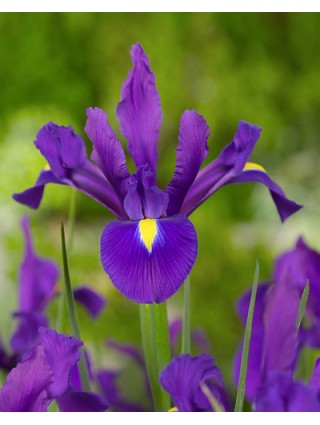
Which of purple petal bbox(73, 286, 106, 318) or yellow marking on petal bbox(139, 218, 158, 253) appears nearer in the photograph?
yellow marking on petal bbox(139, 218, 158, 253)

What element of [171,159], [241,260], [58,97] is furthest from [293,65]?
[241,260]

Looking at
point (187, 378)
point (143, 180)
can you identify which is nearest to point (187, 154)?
point (143, 180)

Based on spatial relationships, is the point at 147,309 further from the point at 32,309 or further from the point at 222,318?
the point at 222,318

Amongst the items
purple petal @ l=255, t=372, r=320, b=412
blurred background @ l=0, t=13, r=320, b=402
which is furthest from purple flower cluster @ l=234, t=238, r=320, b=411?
blurred background @ l=0, t=13, r=320, b=402

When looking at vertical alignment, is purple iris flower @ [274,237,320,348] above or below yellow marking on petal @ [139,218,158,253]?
below

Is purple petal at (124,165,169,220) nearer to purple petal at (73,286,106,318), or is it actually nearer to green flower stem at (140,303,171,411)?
green flower stem at (140,303,171,411)

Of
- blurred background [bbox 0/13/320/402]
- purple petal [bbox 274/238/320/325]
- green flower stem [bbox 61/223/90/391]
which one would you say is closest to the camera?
green flower stem [bbox 61/223/90/391]

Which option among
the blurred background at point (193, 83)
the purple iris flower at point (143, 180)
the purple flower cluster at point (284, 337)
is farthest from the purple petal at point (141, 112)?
the blurred background at point (193, 83)
